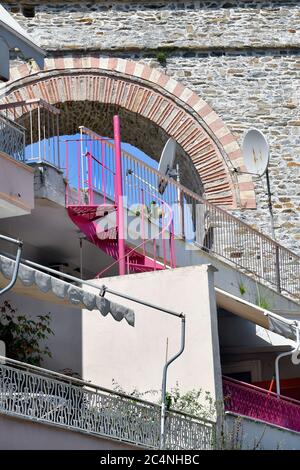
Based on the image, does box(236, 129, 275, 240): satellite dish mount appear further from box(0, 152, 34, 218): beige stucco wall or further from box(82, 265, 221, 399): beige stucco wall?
box(0, 152, 34, 218): beige stucco wall

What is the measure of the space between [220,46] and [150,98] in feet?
5.96

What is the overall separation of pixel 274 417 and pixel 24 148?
16.6ft

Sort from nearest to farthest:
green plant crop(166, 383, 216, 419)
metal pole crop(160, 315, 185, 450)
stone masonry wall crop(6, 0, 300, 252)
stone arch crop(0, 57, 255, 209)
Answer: metal pole crop(160, 315, 185, 450) → green plant crop(166, 383, 216, 419) → stone arch crop(0, 57, 255, 209) → stone masonry wall crop(6, 0, 300, 252)

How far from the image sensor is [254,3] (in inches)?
1027

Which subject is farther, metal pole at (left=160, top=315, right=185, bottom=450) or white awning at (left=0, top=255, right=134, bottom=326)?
metal pole at (left=160, top=315, right=185, bottom=450)

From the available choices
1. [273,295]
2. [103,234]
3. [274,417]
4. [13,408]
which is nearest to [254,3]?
[273,295]

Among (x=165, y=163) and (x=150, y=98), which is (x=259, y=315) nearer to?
(x=165, y=163)

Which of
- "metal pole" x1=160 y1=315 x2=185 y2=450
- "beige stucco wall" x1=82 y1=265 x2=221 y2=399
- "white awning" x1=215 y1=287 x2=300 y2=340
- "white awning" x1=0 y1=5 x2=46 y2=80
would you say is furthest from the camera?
"white awning" x1=215 y1=287 x2=300 y2=340

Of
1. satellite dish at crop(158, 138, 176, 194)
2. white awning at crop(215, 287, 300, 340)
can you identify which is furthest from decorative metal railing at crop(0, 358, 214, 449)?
satellite dish at crop(158, 138, 176, 194)

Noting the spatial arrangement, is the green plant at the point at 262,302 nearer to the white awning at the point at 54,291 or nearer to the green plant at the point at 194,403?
the green plant at the point at 194,403

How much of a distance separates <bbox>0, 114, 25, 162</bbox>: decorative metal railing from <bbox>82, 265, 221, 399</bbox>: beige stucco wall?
6.86 ft

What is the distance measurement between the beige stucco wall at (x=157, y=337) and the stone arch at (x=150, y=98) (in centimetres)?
736

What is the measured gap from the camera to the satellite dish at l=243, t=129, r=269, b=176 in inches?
953
